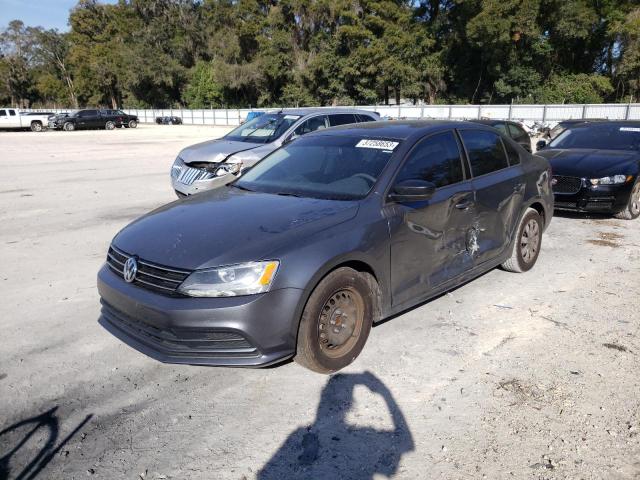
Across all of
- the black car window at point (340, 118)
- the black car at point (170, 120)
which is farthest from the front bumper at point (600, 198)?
the black car at point (170, 120)

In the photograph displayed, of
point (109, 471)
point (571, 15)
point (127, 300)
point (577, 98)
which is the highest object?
point (571, 15)

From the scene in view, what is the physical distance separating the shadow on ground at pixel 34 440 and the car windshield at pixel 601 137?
8.81 m

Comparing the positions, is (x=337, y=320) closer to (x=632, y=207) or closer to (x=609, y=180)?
(x=609, y=180)

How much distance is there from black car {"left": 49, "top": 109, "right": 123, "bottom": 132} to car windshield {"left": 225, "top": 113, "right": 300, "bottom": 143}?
3339 cm

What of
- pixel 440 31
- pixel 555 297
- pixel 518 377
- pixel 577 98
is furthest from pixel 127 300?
pixel 440 31

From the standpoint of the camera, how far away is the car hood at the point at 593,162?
7.63 m

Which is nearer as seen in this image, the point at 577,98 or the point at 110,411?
the point at 110,411

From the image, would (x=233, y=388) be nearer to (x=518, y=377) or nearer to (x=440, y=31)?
(x=518, y=377)

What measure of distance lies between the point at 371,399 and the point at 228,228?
→ 1440 millimetres

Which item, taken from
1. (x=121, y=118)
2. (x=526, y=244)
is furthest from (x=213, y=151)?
(x=121, y=118)

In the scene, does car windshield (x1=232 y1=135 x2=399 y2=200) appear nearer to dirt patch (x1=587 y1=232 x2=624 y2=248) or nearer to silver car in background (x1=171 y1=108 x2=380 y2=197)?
silver car in background (x1=171 y1=108 x2=380 y2=197)

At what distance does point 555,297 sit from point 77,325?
4339 mm

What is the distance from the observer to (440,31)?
4891 cm

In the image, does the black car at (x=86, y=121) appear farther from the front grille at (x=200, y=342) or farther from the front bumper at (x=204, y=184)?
the front grille at (x=200, y=342)
